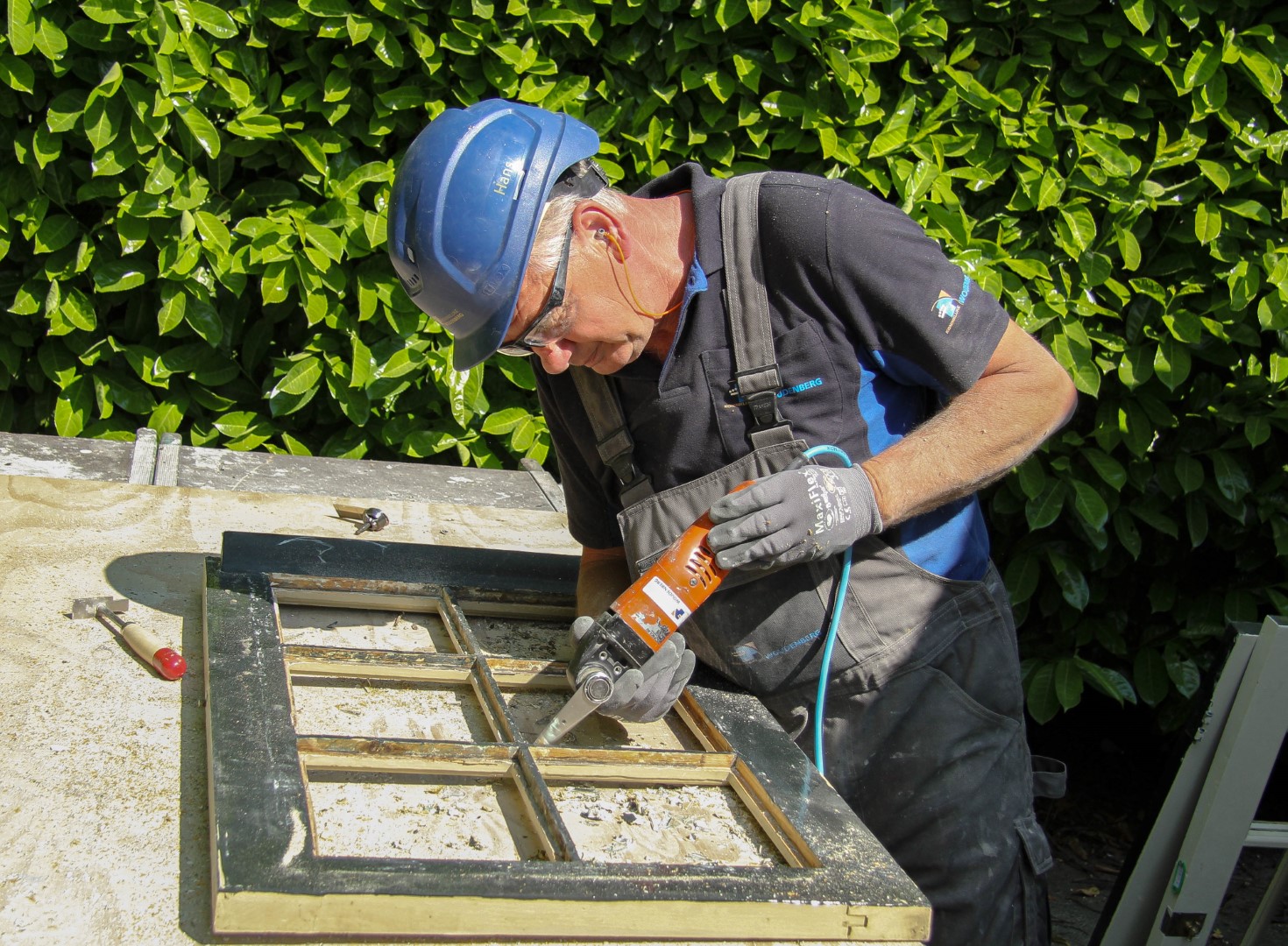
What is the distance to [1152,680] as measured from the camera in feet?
13.2

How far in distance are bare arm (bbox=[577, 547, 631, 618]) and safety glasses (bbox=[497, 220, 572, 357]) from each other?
0.58 meters

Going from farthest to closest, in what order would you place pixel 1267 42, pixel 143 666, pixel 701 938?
pixel 1267 42 → pixel 143 666 → pixel 701 938

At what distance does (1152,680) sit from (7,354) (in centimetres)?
423

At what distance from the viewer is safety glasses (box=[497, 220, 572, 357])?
218 centimetres

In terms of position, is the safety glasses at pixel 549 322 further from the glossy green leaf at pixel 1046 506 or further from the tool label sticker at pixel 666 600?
the glossy green leaf at pixel 1046 506

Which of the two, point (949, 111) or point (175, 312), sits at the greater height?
point (949, 111)

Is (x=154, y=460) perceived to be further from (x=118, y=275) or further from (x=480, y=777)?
(x=480, y=777)

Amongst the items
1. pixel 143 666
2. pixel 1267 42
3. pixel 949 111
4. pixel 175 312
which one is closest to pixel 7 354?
pixel 175 312

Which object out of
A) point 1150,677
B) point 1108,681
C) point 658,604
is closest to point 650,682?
point 658,604

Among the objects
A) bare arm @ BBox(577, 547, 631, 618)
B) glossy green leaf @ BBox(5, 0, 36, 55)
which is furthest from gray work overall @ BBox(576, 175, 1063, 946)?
glossy green leaf @ BBox(5, 0, 36, 55)

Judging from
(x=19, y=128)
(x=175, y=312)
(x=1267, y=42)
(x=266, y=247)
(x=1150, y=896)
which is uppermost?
(x=1267, y=42)

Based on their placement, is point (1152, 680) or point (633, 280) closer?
point (633, 280)

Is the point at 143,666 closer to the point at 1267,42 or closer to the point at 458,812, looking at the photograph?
the point at 458,812

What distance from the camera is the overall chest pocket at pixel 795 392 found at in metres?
2.25
